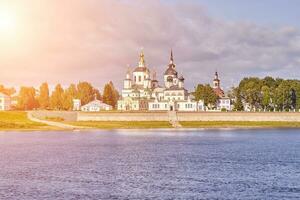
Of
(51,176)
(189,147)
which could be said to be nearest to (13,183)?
(51,176)

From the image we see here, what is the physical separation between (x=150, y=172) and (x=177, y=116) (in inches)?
4507

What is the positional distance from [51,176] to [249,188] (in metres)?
20.1

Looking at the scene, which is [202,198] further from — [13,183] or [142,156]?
[142,156]

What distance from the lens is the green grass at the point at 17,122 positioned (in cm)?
15362

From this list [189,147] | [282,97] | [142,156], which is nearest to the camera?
[142,156]

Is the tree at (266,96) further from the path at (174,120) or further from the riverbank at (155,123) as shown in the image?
the path at (174,120)

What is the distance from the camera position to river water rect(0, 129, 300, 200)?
48469 millimetres

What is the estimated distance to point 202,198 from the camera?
→ 45.8 m

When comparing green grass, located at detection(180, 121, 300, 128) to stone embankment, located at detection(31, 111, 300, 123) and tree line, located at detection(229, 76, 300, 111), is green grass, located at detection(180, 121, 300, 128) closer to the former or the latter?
stone embankment, located at detection(31, 111, 300, 123)

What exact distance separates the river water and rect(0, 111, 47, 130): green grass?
58.3m

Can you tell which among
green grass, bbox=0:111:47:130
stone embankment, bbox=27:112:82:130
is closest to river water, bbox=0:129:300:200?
green grass, bbox=0:111:47:130

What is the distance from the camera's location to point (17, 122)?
164 m

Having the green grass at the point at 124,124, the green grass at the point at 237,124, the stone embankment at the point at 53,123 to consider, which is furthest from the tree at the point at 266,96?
the stone embankment at the point at 53,123

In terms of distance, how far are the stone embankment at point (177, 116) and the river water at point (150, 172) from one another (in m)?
75.2
